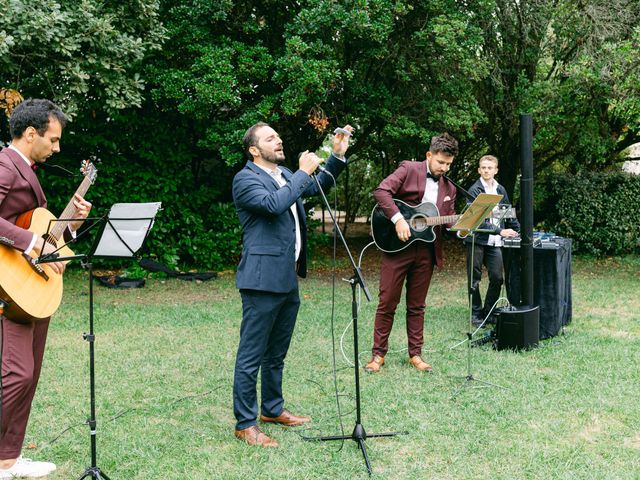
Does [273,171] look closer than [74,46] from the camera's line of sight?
Yes

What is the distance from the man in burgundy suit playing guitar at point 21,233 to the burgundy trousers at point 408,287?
10.3 ft

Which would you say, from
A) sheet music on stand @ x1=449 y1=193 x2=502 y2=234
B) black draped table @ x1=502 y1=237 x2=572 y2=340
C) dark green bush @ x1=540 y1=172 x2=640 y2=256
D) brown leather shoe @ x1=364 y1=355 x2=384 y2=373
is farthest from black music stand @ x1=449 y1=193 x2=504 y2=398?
dark green bush @ x1=540 y1=172 x2=640 y2=256

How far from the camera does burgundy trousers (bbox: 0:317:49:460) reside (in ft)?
11.9

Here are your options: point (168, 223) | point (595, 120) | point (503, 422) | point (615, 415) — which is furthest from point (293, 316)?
point (595, 120)

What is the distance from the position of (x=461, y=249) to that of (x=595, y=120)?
186 inches

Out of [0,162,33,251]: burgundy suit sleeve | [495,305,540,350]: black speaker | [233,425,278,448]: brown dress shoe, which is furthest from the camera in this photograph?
[495,305,540,350]: black speaker

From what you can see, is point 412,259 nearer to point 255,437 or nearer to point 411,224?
point 411,224

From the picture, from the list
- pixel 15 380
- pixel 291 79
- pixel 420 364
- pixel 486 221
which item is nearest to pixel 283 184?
pixel 15 380

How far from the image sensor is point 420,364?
5992 mm

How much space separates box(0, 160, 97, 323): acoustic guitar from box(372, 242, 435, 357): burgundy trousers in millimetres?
3056

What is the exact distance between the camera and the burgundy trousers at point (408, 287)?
5973 millimetres

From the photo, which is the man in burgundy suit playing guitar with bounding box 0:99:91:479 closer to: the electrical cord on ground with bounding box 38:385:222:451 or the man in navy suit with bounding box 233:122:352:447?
the electrical cord on ground with bounding box 38:385:222:451

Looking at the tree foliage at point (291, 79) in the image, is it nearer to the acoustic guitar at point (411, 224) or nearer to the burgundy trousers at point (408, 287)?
the acoustic guitar at point (411, 224)

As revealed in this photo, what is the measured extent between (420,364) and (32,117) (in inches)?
157
